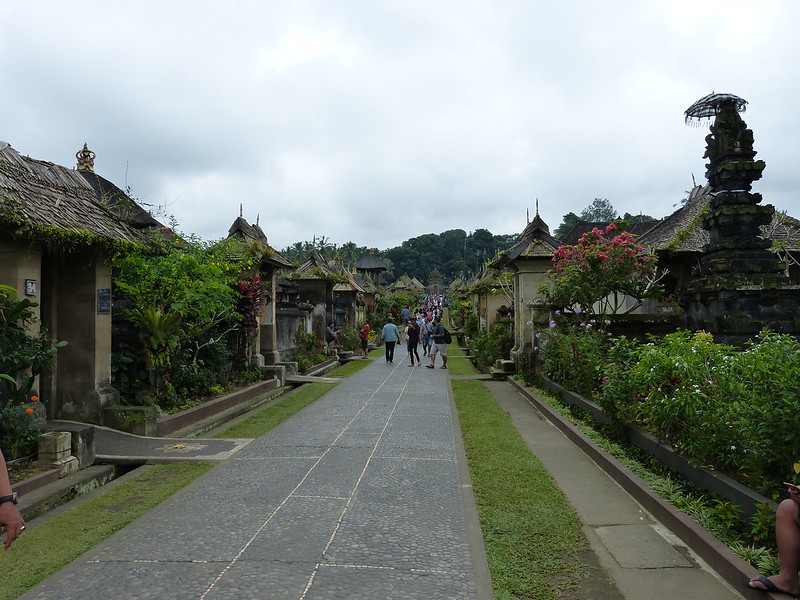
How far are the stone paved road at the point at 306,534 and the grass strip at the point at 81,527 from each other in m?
0.15

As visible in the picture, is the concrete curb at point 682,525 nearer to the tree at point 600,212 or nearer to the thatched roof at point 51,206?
the thatched roof at point 51,206

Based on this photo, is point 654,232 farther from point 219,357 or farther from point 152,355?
point 152,355

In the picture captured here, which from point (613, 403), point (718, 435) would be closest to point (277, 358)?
point (613, 403)

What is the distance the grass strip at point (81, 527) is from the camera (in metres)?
3.97

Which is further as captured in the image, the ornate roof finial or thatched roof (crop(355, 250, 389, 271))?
thatched roof (crop(355, 250, 389, 271))

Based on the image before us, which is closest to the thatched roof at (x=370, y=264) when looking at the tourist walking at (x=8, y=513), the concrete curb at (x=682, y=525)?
the concrete curb at (x=682, y=525)

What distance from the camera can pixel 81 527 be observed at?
4.85 meters

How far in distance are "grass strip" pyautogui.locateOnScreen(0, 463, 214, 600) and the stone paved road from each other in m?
Result: 0.15

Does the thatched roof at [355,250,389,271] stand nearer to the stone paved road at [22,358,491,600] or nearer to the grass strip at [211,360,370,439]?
the grass strip at [211,360,370,439]

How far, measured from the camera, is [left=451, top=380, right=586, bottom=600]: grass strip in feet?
12.5

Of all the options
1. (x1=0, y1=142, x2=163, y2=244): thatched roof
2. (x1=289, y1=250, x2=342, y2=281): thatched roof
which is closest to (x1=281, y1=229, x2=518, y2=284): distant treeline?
(x1=289, y1=250, x2=342, y2=281): thatched roof

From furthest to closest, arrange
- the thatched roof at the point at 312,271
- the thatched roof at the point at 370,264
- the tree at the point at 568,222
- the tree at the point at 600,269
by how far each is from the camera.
A: the tree at the point at 568,222 → the thatched roof at the point at 370,264 → the thatched roof at the point at 312,271 → the tree at the point at 600,269

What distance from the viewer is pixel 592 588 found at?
3.72m

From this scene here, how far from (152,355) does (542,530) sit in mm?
6758
